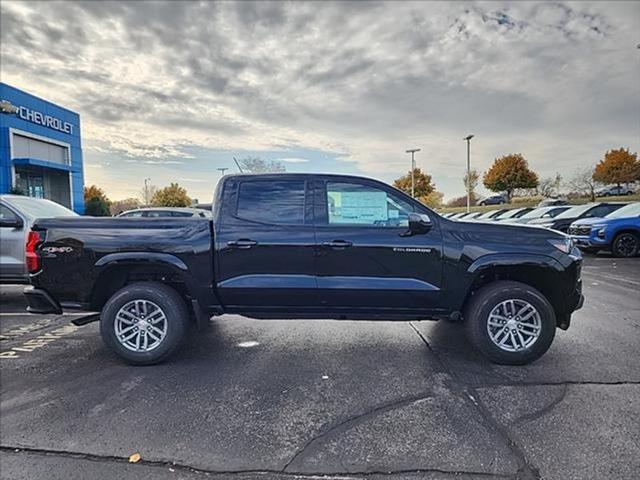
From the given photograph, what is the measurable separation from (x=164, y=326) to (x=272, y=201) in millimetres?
1672

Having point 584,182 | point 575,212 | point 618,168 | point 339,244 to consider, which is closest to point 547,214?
point 575,212

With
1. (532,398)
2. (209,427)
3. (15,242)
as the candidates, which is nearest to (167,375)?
(209,427)

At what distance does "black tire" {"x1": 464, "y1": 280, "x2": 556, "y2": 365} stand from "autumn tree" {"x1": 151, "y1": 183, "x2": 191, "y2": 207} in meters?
49.4

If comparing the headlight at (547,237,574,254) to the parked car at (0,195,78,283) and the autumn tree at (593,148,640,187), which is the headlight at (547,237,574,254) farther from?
the autumn tree at (593,148,640,187)

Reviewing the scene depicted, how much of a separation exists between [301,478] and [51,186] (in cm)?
3552

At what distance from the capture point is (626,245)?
1219cm

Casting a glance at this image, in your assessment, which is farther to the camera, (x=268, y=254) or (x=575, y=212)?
(x=575, y=212)

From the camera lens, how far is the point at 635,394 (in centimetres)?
335

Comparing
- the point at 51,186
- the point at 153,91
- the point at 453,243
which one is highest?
the point at 153,91

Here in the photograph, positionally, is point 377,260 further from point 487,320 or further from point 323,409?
point 323,409

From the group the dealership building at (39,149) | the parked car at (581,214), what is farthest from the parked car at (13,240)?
the dealership building at (39,149)

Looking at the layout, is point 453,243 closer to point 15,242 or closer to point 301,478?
point 301,478

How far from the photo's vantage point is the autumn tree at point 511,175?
4594 cm

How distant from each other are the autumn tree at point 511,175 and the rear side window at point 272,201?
47544 mm
